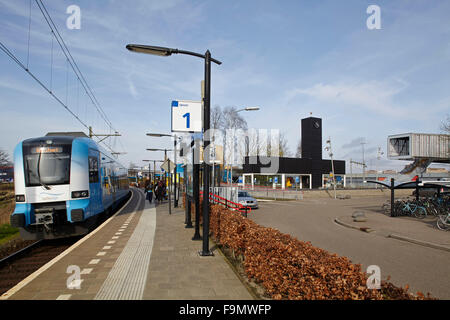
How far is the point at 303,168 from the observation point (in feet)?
178

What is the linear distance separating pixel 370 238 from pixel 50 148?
11157 mm

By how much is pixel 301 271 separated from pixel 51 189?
317 inches

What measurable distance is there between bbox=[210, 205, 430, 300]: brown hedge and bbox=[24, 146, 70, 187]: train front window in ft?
20.4

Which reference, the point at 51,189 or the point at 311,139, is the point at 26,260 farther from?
the point at 311,139

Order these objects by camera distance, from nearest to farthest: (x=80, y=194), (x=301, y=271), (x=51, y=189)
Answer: (x=301, y=271) < (x=51, y=189) < (x=80, y=194)

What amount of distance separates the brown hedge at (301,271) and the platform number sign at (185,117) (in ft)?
15.0

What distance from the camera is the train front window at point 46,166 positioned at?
9070 millimetres

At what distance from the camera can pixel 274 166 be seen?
51.0 metres

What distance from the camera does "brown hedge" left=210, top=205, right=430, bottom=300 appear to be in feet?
11.1

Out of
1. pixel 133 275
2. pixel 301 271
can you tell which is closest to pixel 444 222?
pixel 301 271

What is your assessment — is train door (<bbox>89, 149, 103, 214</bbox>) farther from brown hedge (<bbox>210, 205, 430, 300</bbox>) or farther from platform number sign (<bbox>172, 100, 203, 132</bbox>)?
brown hedge (<bbox>210, 205, 430, 300</bbox>)
